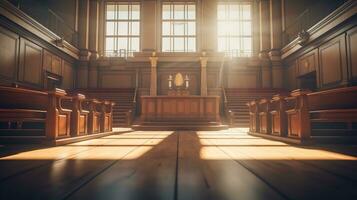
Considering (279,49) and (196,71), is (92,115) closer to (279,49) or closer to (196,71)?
(196,71)

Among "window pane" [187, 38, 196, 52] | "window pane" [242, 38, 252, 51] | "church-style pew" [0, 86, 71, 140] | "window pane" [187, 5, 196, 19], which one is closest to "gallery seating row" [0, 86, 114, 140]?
"church-style pew" [0, 86, 71, 140]

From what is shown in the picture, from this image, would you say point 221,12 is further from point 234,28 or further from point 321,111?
point 321,111

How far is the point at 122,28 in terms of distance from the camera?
14336 millimetres

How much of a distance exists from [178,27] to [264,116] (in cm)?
1081

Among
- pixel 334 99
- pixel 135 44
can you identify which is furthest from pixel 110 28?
pixel 334 99

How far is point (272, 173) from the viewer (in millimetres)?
1284

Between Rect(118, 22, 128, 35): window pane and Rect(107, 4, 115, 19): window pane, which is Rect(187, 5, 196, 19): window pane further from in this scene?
Rect(107, 4, 115, 19): window pane

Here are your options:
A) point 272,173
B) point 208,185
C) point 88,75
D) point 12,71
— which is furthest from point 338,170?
point 88,75

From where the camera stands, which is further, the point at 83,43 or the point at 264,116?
the point at 83,43

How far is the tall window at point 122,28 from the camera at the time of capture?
1418 centimetres

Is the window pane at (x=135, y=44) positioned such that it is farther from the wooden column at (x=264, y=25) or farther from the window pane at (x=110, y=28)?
the wooden column at (x=264, y=25)

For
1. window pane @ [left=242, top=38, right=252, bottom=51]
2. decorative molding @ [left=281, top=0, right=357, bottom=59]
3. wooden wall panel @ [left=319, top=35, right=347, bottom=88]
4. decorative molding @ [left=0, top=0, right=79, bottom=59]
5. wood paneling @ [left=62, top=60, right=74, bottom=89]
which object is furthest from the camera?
window pane @ [left=242, top=38, right=252, bottom=51]

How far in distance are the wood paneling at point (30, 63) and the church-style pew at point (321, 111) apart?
854 centimetres

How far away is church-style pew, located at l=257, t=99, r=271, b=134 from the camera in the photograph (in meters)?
4.19
